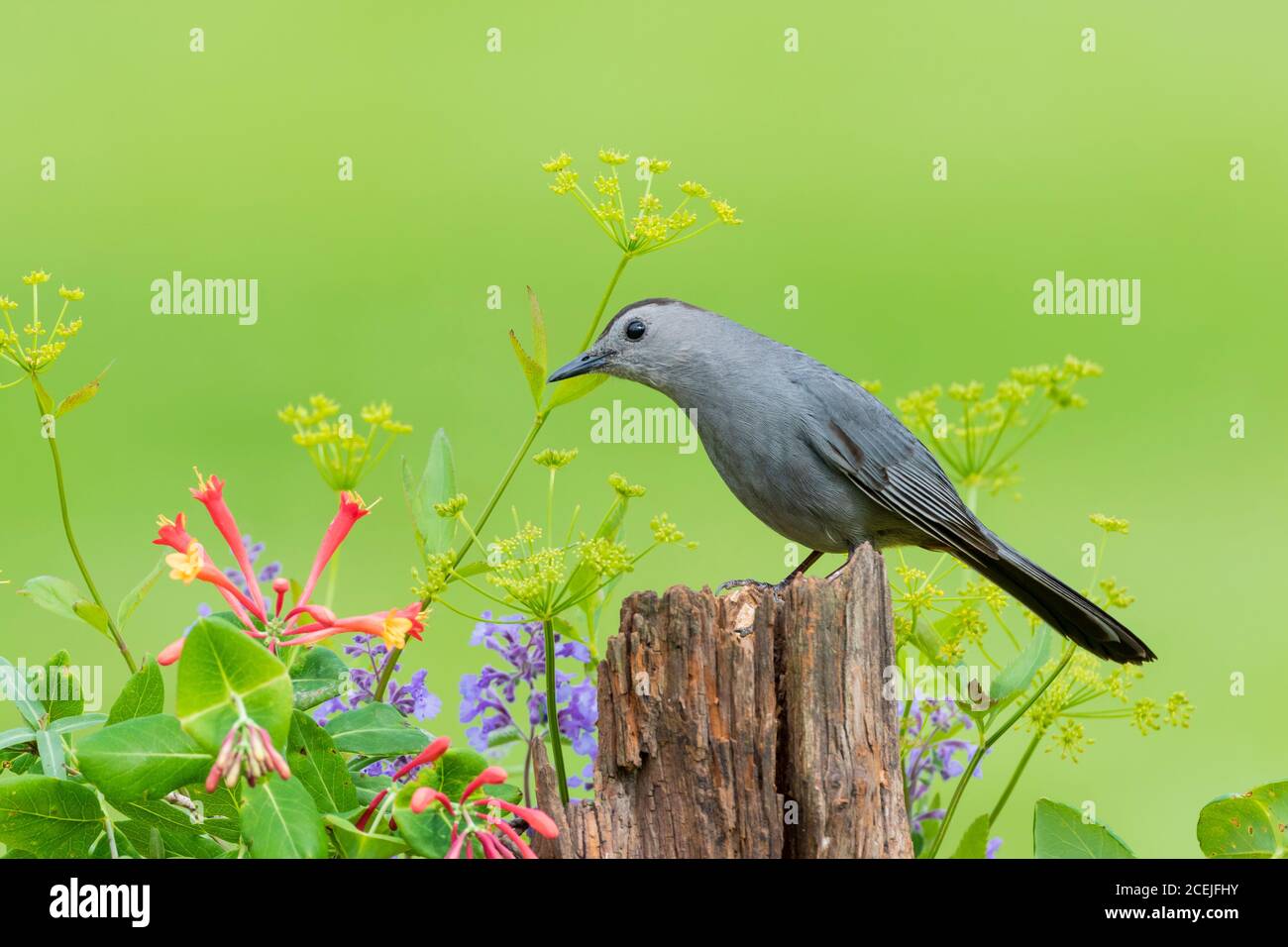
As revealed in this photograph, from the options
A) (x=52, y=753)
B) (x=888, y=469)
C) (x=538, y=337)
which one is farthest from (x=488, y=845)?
(x=888, y=469)

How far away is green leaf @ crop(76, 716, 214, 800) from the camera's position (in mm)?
1566

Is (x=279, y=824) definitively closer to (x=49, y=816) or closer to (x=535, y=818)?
(x=535, y=818)

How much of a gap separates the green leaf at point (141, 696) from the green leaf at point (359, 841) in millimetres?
295

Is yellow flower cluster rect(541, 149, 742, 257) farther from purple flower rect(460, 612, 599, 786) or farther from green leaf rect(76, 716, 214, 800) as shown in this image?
green leaf rect(76, 716, 214, 800)

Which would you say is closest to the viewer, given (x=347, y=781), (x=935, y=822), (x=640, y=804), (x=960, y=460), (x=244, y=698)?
(x=244, y=698)

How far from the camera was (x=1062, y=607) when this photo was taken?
304 cm

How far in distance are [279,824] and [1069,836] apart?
45.9 inches

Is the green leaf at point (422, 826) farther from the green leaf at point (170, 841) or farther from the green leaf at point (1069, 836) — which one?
the green leaf at point (1069, 836)

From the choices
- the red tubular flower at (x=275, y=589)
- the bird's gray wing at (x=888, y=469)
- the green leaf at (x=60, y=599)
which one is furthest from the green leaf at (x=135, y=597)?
the bird's gray wing at (x=888, y=469)
